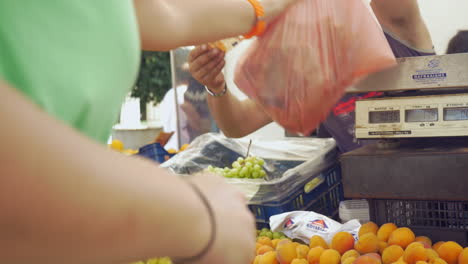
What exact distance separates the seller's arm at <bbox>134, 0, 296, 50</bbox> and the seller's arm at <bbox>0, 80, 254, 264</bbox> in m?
0.34

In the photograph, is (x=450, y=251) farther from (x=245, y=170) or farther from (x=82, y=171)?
(x=82, y=171)

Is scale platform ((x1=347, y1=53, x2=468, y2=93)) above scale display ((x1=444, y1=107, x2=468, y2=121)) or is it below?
above

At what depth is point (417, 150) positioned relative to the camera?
142 cm

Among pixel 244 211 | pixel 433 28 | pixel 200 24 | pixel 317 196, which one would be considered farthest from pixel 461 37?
pixel 244 211

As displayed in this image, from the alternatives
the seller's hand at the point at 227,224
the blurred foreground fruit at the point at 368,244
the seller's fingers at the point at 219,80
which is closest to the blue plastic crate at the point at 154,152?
the seller's fingers at the point at 219,80

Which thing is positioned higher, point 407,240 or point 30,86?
point 30,86

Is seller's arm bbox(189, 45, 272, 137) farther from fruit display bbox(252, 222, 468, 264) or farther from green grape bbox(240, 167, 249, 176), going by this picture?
fruit display bbox(252, 222, 468, 264)

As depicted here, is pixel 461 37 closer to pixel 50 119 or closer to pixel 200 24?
pixel 200 24

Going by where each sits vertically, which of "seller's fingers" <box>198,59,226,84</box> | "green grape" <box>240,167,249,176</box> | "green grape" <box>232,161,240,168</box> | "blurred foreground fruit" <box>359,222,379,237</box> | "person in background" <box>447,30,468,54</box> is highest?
"person in background" <box>447,30,468,54</box>

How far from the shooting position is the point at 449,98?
4.69 ft

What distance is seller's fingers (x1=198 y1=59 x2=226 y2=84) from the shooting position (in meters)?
1.20

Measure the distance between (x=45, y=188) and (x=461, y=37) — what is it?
2485 mm

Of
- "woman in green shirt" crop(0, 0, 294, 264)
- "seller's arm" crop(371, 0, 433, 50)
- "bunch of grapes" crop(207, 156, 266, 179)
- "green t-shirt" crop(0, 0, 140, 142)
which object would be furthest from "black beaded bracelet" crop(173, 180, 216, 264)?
"bunch of grapes" crop(207, 156, 266, 179)

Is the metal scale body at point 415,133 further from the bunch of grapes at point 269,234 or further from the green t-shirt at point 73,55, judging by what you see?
the green t-shirt at point 73,55
